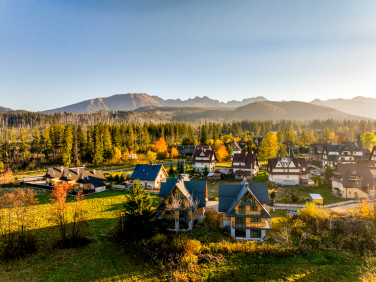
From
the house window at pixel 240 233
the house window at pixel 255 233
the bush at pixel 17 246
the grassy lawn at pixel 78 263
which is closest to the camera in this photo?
the grassy lawn at pixel 78 263

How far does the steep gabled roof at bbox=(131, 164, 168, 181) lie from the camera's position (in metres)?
43.4

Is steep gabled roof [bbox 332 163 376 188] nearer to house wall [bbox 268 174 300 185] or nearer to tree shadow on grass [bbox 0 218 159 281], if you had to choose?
house wall [bbox 268 174 300 185]

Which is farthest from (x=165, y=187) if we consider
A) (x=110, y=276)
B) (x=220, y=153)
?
(x=220, y=153)

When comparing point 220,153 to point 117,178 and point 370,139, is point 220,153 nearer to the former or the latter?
point 117,178

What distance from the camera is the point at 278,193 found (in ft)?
126

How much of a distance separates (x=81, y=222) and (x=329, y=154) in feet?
207

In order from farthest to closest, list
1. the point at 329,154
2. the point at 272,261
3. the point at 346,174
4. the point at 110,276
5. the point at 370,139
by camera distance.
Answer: the point at 370,139
the point at 329,154
the point at 346,174
the point at 272,261
the point at 110,276

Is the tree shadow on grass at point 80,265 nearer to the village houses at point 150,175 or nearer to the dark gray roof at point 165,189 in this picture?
the dark gray roof at point 165,189

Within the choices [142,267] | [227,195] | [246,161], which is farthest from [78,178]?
[246,161]

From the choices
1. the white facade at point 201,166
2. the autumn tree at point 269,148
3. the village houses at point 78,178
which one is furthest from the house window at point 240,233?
the autumn tree at point 269,148

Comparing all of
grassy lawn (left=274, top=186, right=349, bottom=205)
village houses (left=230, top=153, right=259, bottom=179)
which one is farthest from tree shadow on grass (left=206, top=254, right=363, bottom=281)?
village houses (left=230, top=153, right=259, bottom=179)

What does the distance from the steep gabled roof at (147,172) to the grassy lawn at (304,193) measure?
2325 centimetres

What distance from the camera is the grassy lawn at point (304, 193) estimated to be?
34.3 metres

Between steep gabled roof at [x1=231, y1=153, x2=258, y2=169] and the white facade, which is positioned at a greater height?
steep gabled roof at [x1=231, y1=153, x2=258, y2=169]
